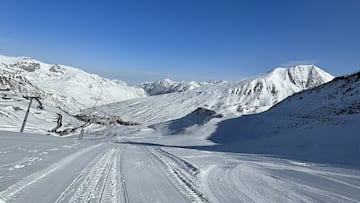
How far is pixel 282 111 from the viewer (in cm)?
5288

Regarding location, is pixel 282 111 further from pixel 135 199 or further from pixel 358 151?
pixel 135 199

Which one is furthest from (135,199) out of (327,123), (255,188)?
(327,123)

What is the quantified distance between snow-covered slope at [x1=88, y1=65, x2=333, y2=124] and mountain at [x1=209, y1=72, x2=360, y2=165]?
70.5m

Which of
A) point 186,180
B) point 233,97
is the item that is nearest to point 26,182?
point 186,180

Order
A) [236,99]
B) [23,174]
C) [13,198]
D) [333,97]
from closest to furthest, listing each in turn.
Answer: [13,198] → [23,174] → [333,97] → [236,99]

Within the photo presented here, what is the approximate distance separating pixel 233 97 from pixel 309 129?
411ft

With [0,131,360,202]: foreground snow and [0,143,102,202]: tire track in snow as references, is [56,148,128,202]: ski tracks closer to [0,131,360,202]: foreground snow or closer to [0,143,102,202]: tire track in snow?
[0,131,360,202]: foreground snow

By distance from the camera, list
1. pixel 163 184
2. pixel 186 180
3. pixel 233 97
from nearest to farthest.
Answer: pixel 163 184, pixel 186 180, pixel 233 97

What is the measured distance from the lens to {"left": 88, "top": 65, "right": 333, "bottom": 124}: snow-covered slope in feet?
440

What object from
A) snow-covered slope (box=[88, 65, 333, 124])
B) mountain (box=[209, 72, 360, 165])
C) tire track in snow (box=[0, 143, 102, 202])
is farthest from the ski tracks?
snow-covered slope (box=[88, 65, 333, 124])

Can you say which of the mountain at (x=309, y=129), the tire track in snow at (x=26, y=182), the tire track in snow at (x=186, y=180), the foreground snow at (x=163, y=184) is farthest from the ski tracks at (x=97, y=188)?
the mountain at (x=309, y=129)

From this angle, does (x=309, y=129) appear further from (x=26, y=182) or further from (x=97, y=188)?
(x=26, y=182)

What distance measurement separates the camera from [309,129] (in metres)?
27.6

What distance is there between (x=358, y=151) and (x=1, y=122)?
61.5 m
